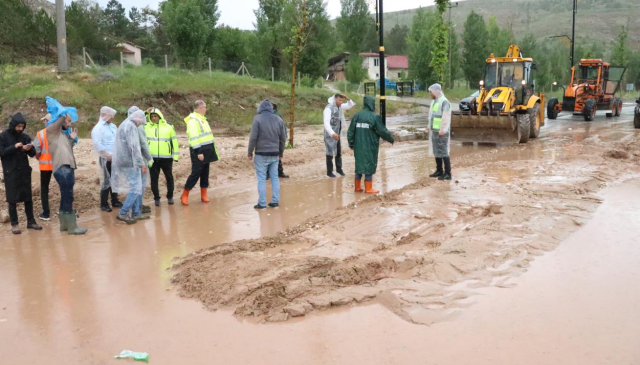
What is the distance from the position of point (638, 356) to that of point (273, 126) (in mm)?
5904

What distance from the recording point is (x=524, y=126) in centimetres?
1587

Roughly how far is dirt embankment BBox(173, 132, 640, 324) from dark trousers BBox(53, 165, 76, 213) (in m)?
2.36

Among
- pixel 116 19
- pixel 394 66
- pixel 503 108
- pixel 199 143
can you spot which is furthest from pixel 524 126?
pixel 394 66

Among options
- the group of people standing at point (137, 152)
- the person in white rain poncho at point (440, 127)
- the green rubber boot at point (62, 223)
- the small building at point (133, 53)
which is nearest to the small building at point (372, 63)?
the small building at point (133, 53)

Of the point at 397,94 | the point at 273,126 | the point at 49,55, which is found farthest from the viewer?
the point at 397,94

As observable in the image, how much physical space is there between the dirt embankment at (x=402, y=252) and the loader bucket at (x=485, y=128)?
5.99 meters

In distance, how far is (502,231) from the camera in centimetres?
674

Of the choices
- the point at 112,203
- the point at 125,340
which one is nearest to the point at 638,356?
the point at 125,340

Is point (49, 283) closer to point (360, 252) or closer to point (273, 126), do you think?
point (360, 252)

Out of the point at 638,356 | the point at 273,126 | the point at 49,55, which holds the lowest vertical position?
the point at 638,356

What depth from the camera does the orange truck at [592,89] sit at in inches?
959

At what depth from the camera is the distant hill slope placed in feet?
342

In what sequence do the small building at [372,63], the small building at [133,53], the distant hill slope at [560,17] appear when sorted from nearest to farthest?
the small building at [133,53] → the small building at [372,63] → the distant hill slope at [560,17]

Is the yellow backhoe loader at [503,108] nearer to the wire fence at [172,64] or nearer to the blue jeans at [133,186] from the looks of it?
the blue jeans at [133,186]
